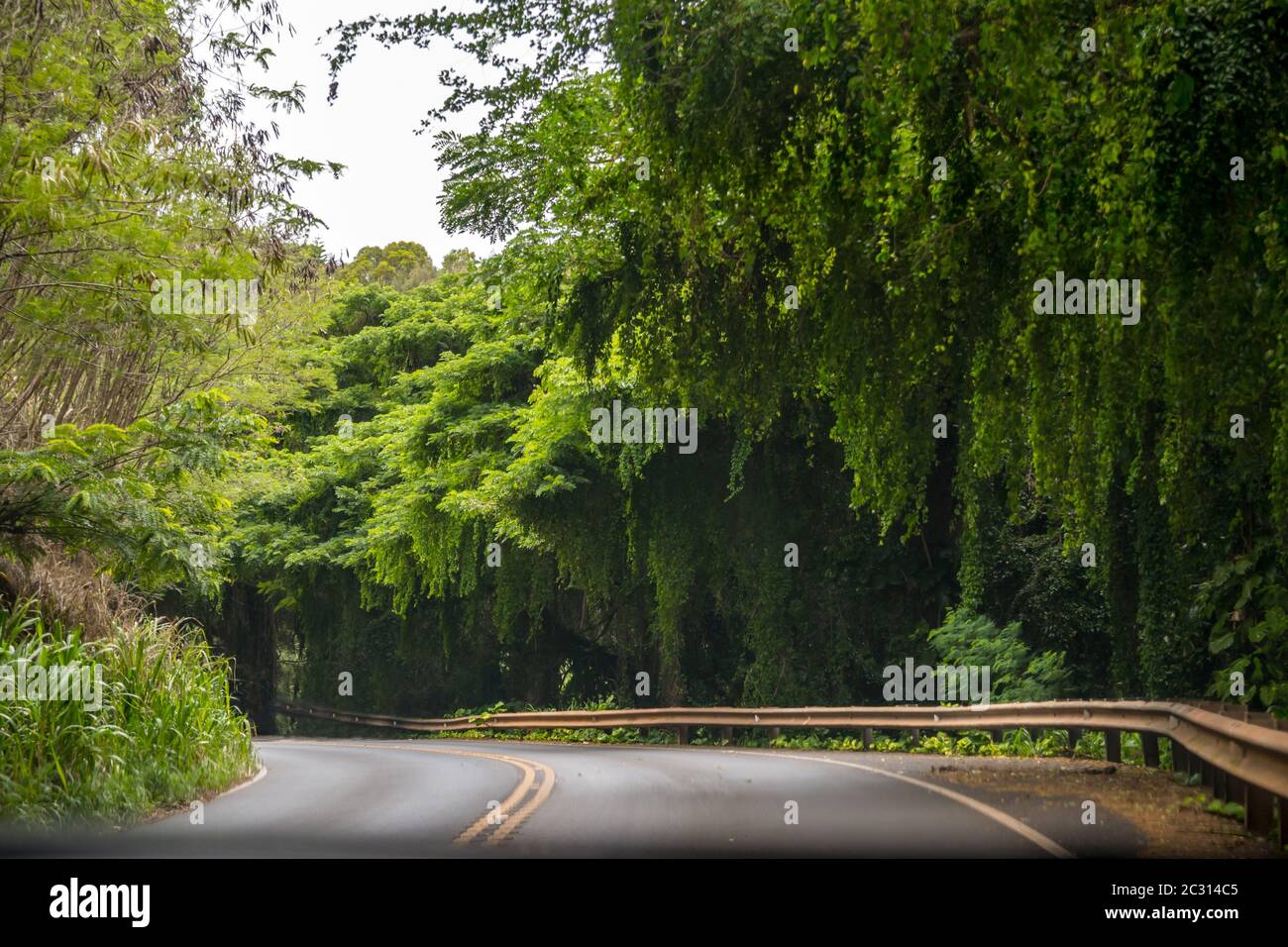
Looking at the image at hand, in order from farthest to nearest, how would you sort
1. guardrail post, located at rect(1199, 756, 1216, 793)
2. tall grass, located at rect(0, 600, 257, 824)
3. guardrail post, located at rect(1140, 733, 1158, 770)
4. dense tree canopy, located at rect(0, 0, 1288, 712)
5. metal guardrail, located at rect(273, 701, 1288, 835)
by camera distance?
guardrail post, located at rect(1140, 733, 1158, 770) < tall grass, located at rect(0, 600, 257, 824) < guardrail post, located at rect(1199, 756, 1216, 793) < metal guardrail, located at rect(273, 701, 1288, 835) < dense tree canopy, located at rect(0, 0, 1288, 712)

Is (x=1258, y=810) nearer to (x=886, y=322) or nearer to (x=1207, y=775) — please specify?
(x=1207, y=775)

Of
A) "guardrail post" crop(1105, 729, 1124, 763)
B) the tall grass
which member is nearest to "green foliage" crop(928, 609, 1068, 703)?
"guardrail post" crop(1105, 729, 1124, 763)

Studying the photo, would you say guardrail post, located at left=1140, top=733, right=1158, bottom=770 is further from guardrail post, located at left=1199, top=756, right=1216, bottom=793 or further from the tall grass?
the tall grass

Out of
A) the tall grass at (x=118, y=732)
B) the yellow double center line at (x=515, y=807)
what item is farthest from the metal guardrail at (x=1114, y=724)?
the tall grass at (x=118, y=732)

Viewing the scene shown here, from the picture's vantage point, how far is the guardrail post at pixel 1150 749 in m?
15.8

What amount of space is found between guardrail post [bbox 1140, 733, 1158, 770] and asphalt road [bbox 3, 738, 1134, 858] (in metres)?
2.57

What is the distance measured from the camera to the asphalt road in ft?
32.8

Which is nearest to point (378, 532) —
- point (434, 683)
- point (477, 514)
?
point (477, 514)

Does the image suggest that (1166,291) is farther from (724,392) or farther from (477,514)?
(477,514)

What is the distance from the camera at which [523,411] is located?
29953mm

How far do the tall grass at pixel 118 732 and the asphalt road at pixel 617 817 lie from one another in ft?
1.95

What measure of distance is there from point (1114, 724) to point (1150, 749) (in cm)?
55

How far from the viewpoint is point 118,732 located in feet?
45.3

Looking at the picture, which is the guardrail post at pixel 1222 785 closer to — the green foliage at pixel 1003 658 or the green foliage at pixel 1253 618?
the green foliage at pixel 1253 618
